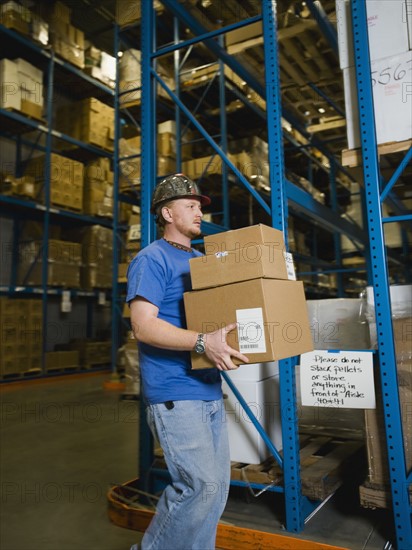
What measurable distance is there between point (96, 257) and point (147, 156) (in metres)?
7.75

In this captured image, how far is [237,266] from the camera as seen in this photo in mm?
1880

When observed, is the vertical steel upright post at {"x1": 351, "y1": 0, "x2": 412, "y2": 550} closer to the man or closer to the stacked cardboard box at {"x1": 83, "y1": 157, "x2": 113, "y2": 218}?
the man

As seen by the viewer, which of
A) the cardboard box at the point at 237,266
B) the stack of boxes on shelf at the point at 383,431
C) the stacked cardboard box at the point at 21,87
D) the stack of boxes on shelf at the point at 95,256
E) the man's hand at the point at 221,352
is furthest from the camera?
the stack of boxes on shelf at the point at 95,256

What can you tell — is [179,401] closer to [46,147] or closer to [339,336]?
[339,336]

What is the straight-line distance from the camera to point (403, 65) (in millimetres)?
2578

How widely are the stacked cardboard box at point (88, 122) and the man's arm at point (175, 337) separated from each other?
9.54m

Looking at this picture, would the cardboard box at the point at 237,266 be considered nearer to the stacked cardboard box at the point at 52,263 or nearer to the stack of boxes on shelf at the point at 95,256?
the stacked cardboard box at the point at 52,263

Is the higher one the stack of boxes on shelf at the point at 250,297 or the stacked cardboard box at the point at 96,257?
the stacked cardboard box at the point at 96,257

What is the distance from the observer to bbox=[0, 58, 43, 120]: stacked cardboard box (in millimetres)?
8711

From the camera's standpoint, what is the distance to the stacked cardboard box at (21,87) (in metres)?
8.71

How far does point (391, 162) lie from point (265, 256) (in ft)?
6.06

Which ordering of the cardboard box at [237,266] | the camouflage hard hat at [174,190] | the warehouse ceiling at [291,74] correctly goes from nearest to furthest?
the cardboard box at [237,266]
the camouflage hard hat at [174,190]
the warehouse ceiling at [291,74]

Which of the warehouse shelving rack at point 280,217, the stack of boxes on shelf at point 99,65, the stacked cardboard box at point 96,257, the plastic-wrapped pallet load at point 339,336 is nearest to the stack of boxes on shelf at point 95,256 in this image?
the stacked cardboard box at point 96,257

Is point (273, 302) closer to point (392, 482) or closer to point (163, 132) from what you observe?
point (392, 482)
